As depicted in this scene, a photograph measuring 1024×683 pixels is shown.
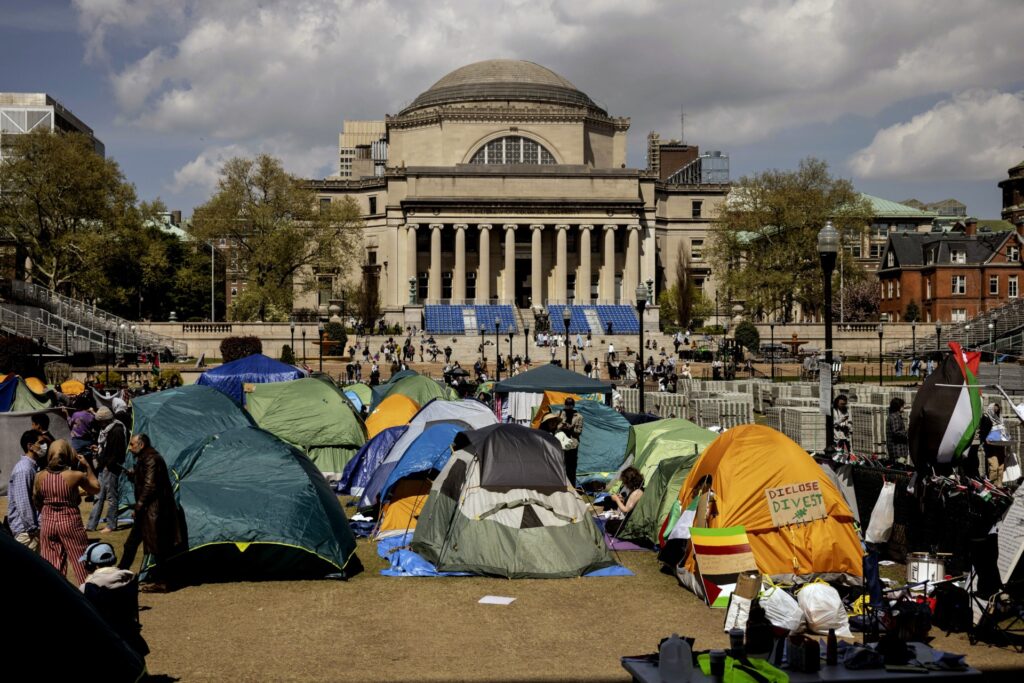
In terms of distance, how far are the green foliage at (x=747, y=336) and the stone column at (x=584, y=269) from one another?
25.6 meters

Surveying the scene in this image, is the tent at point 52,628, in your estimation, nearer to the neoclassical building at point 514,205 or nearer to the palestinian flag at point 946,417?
the palestinian flag at point 946,417

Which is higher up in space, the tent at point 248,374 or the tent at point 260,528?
the tent at point 248,374

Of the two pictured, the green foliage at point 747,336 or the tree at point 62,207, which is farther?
the green foliage at point 747,336

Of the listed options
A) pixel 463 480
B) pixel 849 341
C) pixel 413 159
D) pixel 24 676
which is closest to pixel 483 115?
pixel 413 159

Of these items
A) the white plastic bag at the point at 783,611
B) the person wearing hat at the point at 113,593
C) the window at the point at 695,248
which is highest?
the window at the point at 695,248

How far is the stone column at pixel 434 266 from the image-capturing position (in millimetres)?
92500

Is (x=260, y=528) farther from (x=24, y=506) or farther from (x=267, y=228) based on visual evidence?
(x=267, y=228)

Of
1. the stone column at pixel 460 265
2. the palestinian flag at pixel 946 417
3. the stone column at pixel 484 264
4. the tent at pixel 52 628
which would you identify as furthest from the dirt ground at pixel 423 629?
the stone column at pixel 484 264

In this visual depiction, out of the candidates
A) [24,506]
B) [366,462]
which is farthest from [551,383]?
[24,506]

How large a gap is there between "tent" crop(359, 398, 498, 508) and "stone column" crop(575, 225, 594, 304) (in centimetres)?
7100

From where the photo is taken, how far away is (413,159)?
103625mm

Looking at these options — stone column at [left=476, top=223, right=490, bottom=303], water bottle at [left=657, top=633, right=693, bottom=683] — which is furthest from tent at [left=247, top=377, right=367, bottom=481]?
stone column at [left=476, top=223, right=490, bottom=303]

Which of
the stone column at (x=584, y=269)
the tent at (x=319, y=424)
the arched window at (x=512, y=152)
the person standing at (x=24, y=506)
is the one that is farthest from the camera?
the arched window at (x=512, y=152)

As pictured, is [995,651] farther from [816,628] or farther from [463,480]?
[463,480]
